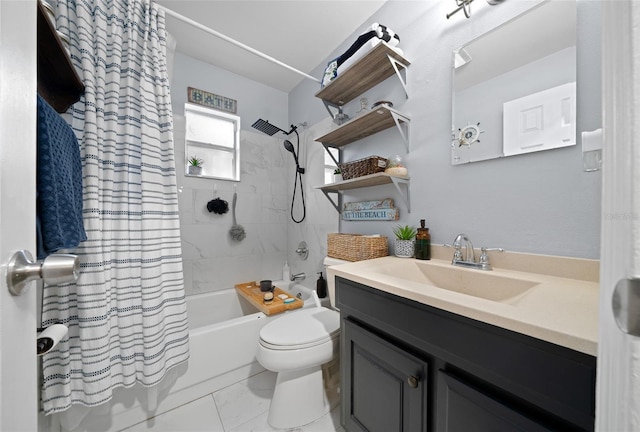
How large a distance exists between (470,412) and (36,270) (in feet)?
3.08

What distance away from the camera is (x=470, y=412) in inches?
23.7

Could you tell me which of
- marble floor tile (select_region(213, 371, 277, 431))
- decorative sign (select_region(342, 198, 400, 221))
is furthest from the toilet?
decorative sign (select_region(342, 198, 400, 221))

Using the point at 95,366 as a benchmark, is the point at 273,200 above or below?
above

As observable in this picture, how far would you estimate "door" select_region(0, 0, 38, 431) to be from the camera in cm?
27

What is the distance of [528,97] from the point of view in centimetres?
93

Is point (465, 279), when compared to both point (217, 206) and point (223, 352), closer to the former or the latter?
point (223, 352)

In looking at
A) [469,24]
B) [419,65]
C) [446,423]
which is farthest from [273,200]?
[446,423]

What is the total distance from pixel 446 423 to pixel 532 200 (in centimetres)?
87

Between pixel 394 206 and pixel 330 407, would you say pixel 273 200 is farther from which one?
pixel 330 407

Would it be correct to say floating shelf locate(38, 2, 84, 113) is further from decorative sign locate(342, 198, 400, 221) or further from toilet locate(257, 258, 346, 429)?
decorative sign locate(342, 198, 400, 221)

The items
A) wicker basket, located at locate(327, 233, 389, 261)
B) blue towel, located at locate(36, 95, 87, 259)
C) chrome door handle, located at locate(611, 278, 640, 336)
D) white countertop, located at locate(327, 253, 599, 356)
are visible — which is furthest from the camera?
wicker basket, located at locate(327, 233, 389, 261)

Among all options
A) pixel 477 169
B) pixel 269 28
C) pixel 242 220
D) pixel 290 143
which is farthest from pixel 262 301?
pixel 269 28

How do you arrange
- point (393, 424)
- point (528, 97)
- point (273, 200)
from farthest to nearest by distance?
point (273, 200) → point (528, 97) → point (393, 424)

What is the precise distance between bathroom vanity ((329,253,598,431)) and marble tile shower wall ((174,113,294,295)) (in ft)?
4.87
